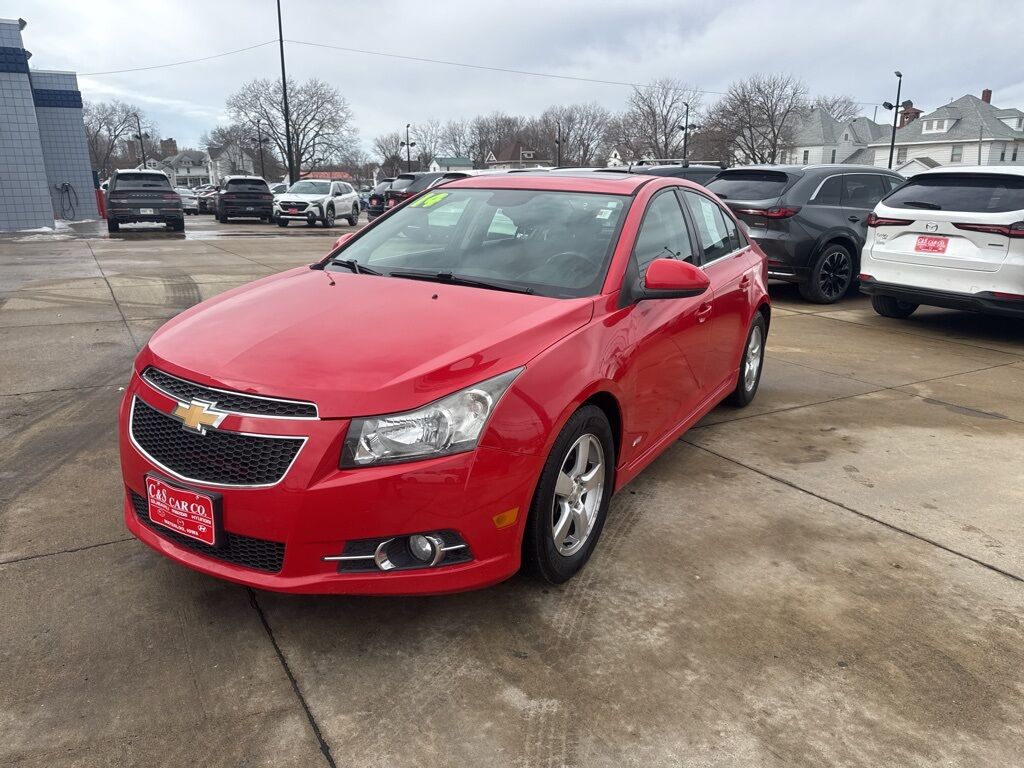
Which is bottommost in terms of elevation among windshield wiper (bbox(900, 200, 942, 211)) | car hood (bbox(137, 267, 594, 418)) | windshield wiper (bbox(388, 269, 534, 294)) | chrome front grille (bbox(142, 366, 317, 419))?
chrome front grille (bbox(142, 366, 317, 419))

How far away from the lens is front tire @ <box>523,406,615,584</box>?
2.57 metres

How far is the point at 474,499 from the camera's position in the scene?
2309 millimetres

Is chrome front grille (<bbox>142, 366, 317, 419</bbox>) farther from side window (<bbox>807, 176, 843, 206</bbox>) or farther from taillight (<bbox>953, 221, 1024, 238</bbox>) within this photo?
side window (<bbox>807, 176, 843, 206</bbox>)

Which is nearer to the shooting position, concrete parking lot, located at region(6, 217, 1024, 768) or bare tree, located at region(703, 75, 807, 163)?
concrete parking lot, located at region(6, 217, 1024, 768)

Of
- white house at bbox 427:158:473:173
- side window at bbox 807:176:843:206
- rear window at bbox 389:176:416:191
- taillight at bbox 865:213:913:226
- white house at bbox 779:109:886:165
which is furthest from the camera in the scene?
white house at bbox 779:109:886:165

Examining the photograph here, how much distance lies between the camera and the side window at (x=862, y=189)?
955 centimetres

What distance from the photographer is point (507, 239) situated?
11.5ft

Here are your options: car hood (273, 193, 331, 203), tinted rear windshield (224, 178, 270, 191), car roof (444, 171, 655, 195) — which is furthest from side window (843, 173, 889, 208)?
tinted rear windshield (224, 178, 270, 191)

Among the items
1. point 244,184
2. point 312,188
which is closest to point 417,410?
point 312,188

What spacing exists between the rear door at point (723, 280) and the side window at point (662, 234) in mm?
215

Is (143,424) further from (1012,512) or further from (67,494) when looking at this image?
(1012,512)

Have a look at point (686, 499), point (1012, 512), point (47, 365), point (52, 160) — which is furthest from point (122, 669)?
point (52, 160)

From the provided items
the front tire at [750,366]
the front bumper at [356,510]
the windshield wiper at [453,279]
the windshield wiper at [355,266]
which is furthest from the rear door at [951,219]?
the front bumper at [356,510]

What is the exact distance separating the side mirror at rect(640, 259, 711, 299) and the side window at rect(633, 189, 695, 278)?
162mm
